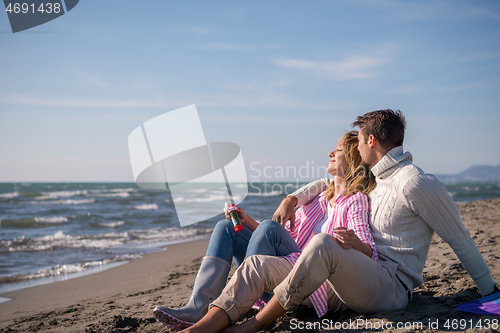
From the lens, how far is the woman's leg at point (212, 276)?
82.7 inches

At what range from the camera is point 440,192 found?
1.91 metres

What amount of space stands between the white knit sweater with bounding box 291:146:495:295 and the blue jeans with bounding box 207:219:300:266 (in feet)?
1.76

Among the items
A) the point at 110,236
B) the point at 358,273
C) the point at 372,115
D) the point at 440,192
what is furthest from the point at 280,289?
the point at 110,236

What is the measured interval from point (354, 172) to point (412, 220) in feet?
1.73

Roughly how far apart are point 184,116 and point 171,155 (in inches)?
19.2

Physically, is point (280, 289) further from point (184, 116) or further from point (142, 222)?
point (142, 222)

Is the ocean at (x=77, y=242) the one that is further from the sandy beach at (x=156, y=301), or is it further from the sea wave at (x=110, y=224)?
the sandy beach at (x=156, y=301)

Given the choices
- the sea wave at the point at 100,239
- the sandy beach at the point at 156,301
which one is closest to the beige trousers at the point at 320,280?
the sandy beach at the point at 156,301

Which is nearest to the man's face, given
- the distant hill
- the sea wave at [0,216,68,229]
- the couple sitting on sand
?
the couple sitting on sand

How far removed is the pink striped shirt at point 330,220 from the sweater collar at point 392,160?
0.69ft

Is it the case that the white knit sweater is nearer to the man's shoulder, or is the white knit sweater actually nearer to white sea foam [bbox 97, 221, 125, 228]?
the man's shoulder

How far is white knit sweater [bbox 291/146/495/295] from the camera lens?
1.93 meters

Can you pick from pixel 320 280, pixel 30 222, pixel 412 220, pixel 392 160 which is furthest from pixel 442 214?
pixel 30 222

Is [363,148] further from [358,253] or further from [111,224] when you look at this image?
[111,224]
